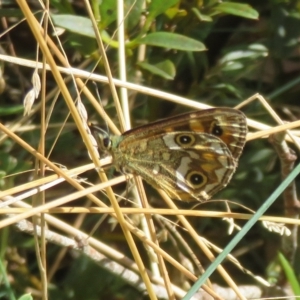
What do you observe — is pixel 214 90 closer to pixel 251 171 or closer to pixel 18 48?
Result: pixel 251 171

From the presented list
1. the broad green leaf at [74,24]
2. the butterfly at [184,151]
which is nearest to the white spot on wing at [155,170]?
the butterfly at [184,151]

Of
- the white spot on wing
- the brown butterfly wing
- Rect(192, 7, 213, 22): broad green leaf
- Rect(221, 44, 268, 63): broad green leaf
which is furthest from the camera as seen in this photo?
Rect(221, 44, 268, 63): broad green leaf

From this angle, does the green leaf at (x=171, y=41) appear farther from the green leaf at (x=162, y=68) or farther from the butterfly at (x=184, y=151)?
the butterfly at (x=184, y=151)

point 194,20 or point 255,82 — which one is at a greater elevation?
point 194,20

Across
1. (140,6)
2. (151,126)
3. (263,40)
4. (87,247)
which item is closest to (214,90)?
(263,40)

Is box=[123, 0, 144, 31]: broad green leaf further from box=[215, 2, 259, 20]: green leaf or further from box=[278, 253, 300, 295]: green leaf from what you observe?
box=[278, 253, 300, 295]: green leaf

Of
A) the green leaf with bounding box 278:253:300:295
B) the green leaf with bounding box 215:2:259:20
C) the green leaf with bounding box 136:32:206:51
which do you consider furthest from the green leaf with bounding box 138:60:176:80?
the green leaf with bounding box 278:253:300:295

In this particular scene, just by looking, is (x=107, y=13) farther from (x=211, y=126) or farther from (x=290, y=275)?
(x=290, y=275)
